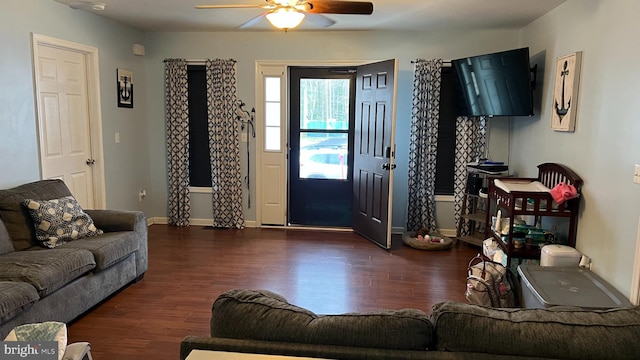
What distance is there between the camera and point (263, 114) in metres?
5.68

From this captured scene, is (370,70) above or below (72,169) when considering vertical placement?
above

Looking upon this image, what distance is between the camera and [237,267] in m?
4.32

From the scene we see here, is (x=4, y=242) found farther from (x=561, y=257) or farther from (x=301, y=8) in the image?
(x=561, y=257)

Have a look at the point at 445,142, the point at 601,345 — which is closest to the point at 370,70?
the point at 445,142

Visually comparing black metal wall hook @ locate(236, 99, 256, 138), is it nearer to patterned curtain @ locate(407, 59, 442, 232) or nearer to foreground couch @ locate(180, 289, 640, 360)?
patterned curtain @ locate(407, 59, 442, 232)

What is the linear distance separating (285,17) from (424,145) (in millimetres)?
2790

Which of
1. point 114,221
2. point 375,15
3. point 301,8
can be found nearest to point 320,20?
point 375,15

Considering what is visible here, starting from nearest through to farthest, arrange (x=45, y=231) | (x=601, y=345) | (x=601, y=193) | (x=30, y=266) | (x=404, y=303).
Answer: (x=601, y=345), (x=30, y=266), (x=601, y=193), (x=45, y=231), (x=404, y=303)

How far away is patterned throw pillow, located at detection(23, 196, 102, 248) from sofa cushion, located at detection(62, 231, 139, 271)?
0.08 m

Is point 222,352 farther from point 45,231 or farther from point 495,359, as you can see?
point 45,231

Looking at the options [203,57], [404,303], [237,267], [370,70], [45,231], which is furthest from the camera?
[203,57]

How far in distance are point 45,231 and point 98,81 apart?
80.5 inches

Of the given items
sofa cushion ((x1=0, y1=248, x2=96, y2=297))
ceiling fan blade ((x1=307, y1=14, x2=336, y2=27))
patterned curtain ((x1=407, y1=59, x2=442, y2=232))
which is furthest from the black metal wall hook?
sofa cushion ((x1=0, y1=248, x2=96, y2=297))

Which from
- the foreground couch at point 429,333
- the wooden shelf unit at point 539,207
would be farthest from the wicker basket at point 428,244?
the foreground couch at point 429,333
